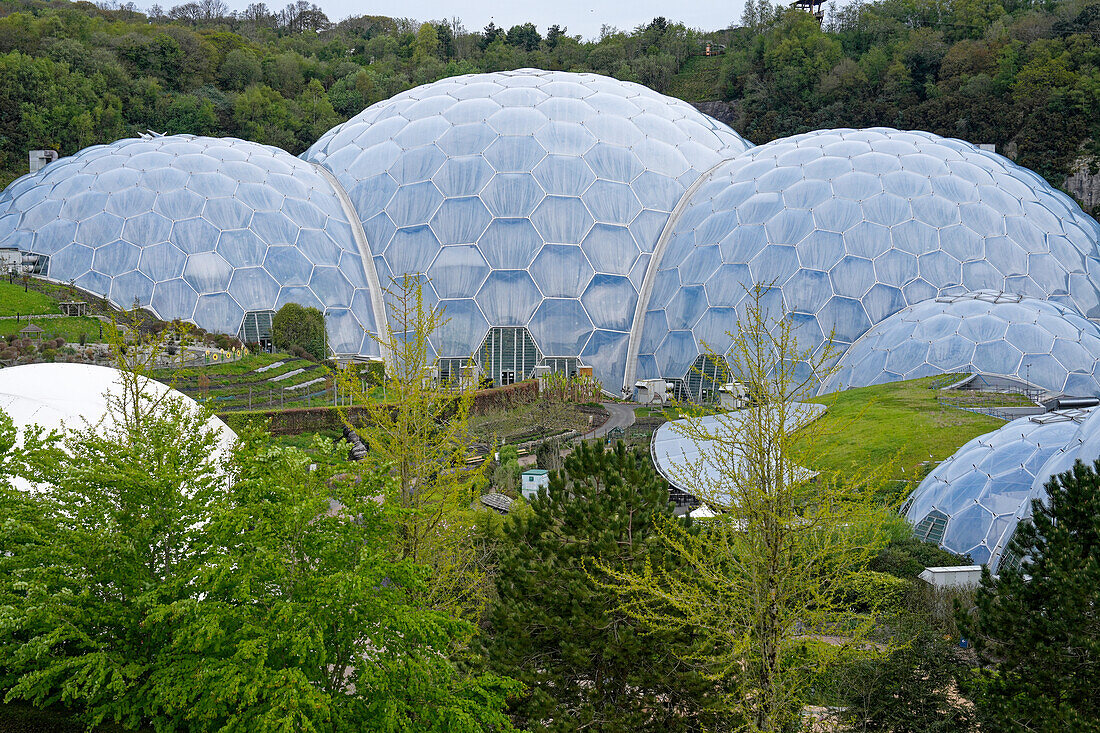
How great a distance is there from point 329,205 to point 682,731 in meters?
31.1

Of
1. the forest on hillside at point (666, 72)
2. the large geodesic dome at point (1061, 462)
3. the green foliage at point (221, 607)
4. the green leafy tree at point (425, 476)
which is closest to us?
the green foliage at point (221, 607)

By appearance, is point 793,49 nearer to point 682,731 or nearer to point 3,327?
point 3,327

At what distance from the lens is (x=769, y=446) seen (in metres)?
8.69

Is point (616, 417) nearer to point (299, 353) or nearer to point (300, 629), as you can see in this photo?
point (299, 353)

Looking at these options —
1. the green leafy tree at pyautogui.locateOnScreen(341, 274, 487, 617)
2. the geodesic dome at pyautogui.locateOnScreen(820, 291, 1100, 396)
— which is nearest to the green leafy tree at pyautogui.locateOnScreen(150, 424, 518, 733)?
the green leafy tree at pyautogui.locateOnScreen(341, 274, 487, 617)

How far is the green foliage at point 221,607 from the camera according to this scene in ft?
26.2

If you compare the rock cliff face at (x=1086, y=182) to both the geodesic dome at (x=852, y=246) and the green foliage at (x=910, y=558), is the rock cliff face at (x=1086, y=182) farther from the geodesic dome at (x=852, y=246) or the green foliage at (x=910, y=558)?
the green foliage at (x=910, y=558)

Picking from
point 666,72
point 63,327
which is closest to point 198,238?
point 63,327

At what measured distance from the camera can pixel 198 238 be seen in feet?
112

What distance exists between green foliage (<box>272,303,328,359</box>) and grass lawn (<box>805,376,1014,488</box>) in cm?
1754

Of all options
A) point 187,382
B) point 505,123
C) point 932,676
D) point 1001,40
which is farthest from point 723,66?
point 932,676

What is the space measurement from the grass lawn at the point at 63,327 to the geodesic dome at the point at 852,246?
18.3 m

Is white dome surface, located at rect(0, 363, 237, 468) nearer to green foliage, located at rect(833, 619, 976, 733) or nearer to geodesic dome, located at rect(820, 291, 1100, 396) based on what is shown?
green foliage, located at rect(833, 619, 976, 733)

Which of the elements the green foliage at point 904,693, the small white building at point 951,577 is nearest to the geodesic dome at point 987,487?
the small white building at point 951,577
